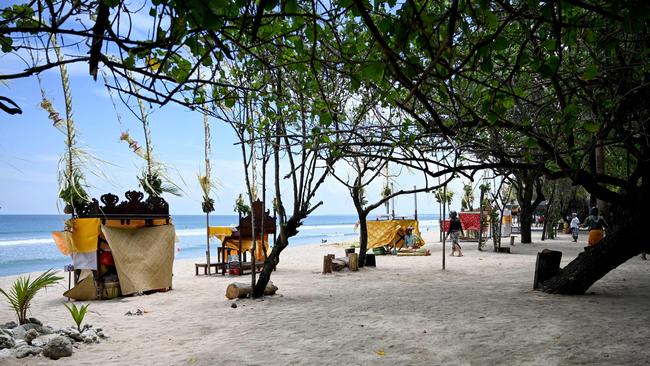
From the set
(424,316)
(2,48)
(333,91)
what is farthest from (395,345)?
(333,91)

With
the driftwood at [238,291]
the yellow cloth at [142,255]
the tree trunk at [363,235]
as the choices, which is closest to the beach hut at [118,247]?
the yellow cloth at [142,255]

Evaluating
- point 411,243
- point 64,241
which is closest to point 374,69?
point 64,241

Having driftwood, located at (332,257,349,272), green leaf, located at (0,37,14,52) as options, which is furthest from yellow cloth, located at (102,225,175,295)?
green leaf, located at (0,37,14,52)

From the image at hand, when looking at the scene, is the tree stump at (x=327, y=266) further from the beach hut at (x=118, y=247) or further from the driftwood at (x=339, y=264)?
the beach hut at (x=118, y=247)

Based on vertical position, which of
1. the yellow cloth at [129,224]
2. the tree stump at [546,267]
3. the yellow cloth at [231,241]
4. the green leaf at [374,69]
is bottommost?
the tree stump at [546,267]

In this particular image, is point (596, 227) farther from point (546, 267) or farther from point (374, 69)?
point (374, 69)

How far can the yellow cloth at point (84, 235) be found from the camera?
9.00 metres

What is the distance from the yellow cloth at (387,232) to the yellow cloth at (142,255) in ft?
28.3

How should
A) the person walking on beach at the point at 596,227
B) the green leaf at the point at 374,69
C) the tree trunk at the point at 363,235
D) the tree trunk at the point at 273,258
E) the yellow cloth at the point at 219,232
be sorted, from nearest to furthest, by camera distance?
the green leaf at the point at 374,69 < the tree trunk at the point at 273,258 < the person walking on beach at the point at 596,227 < the yellow cloth at the point at 219,232 < the tree trunk at the point at 363,235

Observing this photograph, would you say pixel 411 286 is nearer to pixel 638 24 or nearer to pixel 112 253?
pixel 112 253

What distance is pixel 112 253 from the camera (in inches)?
360

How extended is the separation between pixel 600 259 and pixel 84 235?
28.1 ft

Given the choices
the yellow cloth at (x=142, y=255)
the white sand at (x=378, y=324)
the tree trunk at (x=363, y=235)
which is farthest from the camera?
the tree trunk at (x=363, y=235)

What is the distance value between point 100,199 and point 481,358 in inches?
284
